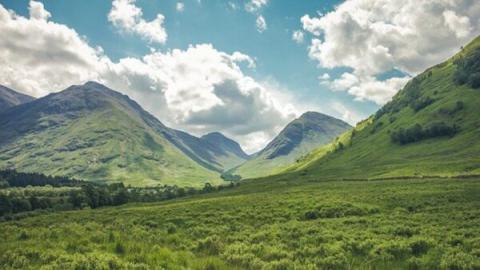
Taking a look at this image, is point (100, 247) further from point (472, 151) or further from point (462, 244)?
point (472, 151)

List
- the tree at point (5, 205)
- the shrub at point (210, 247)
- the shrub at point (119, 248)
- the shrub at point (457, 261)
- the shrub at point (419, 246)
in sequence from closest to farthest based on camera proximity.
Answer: the shrub at point (457, 261) < the shrub at point (119, 248) < the shrub at point (419, 246) < the shrub at point (210, 247) < the tree at point (5, 205)

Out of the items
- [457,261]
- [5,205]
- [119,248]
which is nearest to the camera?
[119,248]

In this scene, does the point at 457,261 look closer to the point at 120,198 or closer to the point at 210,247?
the point at 210,247

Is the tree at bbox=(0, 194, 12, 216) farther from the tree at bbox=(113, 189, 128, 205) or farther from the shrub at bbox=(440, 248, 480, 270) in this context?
the shrub at bbox=(440, 248, 480, 270)

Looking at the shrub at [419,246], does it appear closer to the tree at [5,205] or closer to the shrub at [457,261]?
the shrub at [457,261]

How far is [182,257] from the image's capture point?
15680 mm

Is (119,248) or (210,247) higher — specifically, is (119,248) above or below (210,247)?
above

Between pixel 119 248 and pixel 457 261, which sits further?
pixel 457 261

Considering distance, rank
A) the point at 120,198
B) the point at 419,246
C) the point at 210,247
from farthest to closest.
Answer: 1. the point at 120,198
2. the point at 210,247
3. the point at 419,246

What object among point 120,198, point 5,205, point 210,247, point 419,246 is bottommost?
point 120,198

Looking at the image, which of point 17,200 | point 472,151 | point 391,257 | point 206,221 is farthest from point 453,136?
point 17,200

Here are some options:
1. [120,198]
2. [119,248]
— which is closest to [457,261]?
[119,248]

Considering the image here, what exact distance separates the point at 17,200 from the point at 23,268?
142 meters

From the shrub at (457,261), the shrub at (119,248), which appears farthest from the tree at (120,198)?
the shrub at (457,261)
